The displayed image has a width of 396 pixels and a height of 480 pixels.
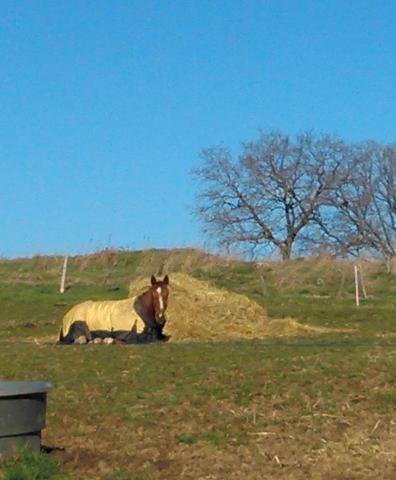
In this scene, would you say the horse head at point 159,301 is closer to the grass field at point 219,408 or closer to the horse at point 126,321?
the horse at point 126,321

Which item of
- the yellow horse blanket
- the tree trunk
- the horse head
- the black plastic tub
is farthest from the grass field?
the tree trunk

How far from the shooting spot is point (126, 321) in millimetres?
22359

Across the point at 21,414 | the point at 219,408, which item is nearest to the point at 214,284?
the point at 219,408

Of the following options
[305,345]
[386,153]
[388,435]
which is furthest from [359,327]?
[386,153]

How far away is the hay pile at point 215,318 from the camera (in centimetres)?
2323

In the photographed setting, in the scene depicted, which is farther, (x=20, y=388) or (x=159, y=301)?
(x=159, y=301)

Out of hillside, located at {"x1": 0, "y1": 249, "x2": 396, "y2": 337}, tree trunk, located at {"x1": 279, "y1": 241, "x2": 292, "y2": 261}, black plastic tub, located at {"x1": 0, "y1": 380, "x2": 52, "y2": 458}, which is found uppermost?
tree trunk, located at {"x1": 279, "y1": 241, "x2": 292, "y2": 261}

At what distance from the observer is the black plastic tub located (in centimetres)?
1024

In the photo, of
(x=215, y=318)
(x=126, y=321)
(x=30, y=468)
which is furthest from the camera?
(x=215, y=318)

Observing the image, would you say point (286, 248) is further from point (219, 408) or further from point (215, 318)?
point (219, 408)

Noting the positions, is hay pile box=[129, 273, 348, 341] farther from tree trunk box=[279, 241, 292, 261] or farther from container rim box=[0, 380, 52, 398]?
tree trunk box=[279, 241, 292, 261]

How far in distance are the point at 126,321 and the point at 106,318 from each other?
1.30 ft

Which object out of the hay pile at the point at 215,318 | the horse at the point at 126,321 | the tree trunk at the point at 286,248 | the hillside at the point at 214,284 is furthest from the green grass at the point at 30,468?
the tree trunk at the point at 286,248

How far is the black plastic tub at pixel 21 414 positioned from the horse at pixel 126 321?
11.5 metres
